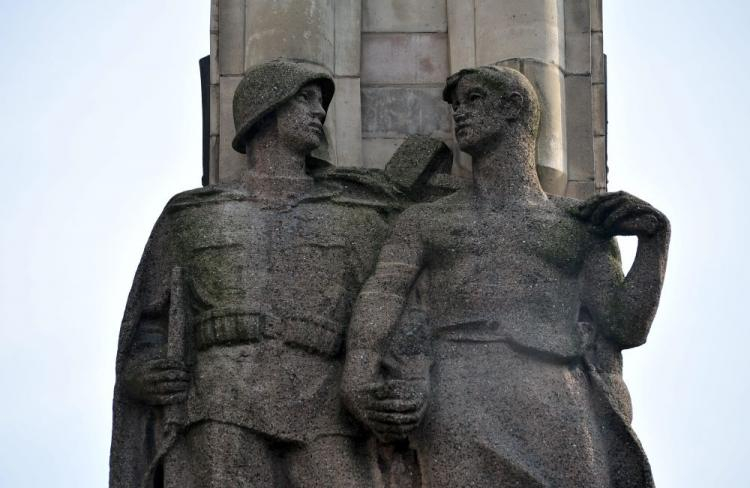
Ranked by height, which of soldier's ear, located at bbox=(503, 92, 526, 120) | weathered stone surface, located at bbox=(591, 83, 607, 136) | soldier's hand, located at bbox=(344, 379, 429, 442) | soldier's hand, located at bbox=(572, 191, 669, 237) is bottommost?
soldier's hand, located at bbox=(344, 379, 429, 442)

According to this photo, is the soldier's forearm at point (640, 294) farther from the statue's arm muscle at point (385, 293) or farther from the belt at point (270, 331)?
the belt at point (270, 331)

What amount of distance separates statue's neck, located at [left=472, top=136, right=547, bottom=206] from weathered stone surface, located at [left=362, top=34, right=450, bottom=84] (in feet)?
6.41

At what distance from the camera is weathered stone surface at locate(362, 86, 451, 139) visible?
1806cm

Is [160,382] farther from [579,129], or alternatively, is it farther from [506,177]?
[579,129]

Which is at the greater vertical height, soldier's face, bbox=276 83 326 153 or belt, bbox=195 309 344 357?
soldier's face, bbox=276 83 326 153

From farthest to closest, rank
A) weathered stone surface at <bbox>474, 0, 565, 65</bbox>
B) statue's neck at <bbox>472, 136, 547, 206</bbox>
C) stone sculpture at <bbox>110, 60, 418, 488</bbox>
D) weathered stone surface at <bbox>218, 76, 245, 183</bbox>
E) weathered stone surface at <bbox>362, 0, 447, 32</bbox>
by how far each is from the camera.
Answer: weathered stone surface at <bbox>362, 0, 447, 32</bbox>
weathered stone surface at <bbox>474, 0, 565, 65</bbox>
weathered stone surface at <bbox>218, 76, 245, 183</bbox>
statue's neck at <bbox>472, 136, 547, 206</bbox>
stone sculpture at <bbox>110, 60, 418, 488</bbox>

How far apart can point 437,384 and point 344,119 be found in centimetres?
312

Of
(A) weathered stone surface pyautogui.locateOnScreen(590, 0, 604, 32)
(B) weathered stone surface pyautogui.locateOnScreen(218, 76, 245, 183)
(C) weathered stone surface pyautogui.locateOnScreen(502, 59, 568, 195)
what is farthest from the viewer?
(A) weathered stone surface pyautogui.locateOnScreen(590, 0, 604, 32)

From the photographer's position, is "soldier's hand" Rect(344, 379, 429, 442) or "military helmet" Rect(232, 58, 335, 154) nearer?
"soldier's hand" Rect(344, 379, 429, 442)

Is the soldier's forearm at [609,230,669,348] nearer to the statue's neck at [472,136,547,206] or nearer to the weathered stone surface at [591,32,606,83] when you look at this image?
the statue's neck at [472,136,547,206]

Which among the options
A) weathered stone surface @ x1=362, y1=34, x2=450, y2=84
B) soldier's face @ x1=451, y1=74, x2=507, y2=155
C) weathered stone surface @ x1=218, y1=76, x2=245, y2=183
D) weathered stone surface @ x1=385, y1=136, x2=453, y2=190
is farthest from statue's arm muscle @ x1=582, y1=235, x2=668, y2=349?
weathered stone surface @ x1=218, y1=76, x2=245, y2=183

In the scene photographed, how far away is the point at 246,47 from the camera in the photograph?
59.1 ft

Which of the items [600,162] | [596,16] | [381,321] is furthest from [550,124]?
[381,321]

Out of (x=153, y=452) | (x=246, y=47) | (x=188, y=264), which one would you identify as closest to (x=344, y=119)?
(x=246, y=47)
